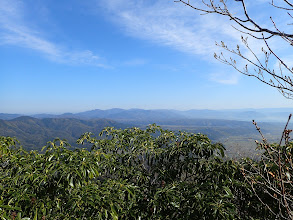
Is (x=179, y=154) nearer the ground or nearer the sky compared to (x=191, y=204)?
nearer the sky

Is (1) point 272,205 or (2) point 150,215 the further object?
(1) point 272,205

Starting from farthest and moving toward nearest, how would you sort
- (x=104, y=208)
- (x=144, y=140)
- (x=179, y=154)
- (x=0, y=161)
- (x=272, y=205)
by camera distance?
1. (x=144, y=140)
2. (x=179, y=154)
3. (x=0, y=161)
4. (x=272, y=205)
5. (x=104, y=208)

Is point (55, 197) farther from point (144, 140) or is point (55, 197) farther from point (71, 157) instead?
point (144, 140)

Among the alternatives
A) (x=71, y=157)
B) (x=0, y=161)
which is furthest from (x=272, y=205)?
(x=0, y=161)

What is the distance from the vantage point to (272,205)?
2836 mm

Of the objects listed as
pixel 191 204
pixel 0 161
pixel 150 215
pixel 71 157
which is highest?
pixel 71 157

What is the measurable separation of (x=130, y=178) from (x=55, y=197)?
118cm

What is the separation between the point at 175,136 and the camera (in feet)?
13.1

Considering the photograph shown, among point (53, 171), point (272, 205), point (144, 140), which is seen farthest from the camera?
point (144, 140)

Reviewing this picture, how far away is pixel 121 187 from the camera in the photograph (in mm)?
2512

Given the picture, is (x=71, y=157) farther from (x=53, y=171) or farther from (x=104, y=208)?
(x=104, y=208)

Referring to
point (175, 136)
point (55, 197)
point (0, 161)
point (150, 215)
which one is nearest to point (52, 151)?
point (55, 197)

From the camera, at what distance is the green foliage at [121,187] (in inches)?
86.1

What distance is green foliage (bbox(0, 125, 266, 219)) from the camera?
2188mm
